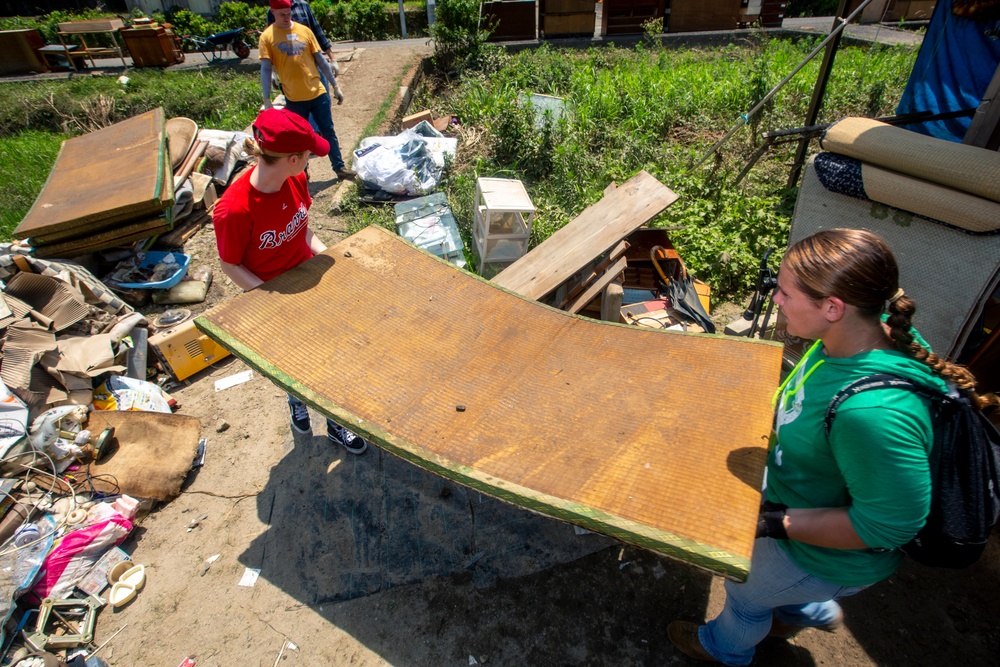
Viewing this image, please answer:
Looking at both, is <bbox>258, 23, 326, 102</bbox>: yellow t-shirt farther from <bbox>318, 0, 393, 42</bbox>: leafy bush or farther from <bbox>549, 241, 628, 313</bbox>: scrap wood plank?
<bbox>318, 0, 393, 42</bbox>: leafy bush

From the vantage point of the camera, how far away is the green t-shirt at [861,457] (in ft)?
4.35

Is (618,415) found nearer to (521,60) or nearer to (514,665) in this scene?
(514,665)

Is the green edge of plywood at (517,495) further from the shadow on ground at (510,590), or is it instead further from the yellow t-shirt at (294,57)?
the yellow t-shirt at (294,57)

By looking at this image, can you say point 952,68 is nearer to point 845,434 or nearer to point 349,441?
point 845,434

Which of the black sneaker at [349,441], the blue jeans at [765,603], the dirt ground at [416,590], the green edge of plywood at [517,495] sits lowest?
the dirt ground at [416,590]

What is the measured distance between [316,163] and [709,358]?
615cm

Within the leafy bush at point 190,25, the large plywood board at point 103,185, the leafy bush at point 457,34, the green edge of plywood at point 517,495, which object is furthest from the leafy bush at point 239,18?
the green edge of plywood at point 517,495

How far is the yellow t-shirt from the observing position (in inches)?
206

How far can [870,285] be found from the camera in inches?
56.6

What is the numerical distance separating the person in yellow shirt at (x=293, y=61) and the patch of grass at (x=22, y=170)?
304 cm

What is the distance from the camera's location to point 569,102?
7.73 meters

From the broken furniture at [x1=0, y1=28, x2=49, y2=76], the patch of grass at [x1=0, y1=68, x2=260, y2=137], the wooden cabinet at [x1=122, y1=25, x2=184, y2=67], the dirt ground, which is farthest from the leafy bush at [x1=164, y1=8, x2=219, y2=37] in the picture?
the dirt ground

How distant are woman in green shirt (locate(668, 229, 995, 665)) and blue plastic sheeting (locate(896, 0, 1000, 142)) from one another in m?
4.83

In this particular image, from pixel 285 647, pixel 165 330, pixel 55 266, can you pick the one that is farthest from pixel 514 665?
pixel 55 266
